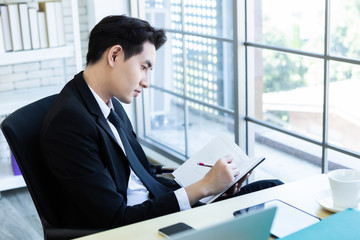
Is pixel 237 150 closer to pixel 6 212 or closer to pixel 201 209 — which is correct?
pixel 201 209

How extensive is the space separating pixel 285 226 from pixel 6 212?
2.45m

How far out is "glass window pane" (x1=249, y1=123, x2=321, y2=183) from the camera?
279cm

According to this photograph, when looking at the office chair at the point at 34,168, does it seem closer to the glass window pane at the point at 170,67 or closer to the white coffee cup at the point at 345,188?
the white coffee cup at the point at 345,188

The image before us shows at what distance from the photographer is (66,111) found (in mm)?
1765

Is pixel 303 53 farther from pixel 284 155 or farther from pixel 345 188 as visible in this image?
pixel 345 188

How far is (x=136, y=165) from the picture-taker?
6.57ft

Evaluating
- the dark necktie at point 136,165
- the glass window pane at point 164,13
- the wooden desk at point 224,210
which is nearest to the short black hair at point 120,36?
the dark necktie at point 136,165

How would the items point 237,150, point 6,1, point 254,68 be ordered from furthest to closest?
point 6,1 < point 254,68 < point 237,150

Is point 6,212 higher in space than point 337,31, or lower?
lower

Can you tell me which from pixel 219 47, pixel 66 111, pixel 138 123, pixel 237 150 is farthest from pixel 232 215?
pixel 138 123

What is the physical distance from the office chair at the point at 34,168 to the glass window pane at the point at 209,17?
160 centimetres

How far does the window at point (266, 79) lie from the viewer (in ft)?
8.22

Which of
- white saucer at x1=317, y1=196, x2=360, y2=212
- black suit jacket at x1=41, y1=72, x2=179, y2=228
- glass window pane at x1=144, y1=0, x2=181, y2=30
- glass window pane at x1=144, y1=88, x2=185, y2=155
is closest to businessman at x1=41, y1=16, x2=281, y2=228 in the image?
black suit jacket at x1=41, y1=72, x2=179, y2=228

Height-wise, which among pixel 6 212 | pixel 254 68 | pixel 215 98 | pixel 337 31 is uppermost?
pixel 337 31
